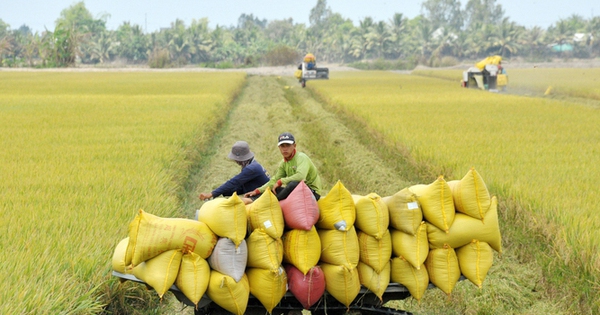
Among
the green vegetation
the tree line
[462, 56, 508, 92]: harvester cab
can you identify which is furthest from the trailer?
the tree line

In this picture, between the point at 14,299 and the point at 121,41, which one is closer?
the point at 14,299

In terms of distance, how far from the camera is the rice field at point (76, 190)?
12.1 feet

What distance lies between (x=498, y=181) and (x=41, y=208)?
15.4 ft

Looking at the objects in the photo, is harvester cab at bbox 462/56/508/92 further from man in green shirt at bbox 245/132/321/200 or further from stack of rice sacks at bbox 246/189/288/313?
stack of rice sacks at bbox 246/189/288/313

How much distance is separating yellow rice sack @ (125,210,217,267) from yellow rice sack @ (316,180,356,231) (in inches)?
30.2

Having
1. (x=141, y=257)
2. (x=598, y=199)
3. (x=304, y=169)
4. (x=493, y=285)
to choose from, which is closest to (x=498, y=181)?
(x=598, y=199)

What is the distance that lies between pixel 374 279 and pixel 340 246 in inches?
12.6

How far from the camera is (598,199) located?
→ 611 cm

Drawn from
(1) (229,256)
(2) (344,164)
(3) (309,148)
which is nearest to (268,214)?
(1) (229,256)

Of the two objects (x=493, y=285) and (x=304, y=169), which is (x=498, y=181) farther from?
(x=304, y=169)

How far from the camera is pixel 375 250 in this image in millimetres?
3928

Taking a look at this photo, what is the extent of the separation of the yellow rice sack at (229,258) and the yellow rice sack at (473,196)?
4.79 ft

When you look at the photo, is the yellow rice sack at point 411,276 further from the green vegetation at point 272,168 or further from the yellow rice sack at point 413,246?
the green vegetation at point 272,168

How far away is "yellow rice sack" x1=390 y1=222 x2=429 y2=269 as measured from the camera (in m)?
3.91
